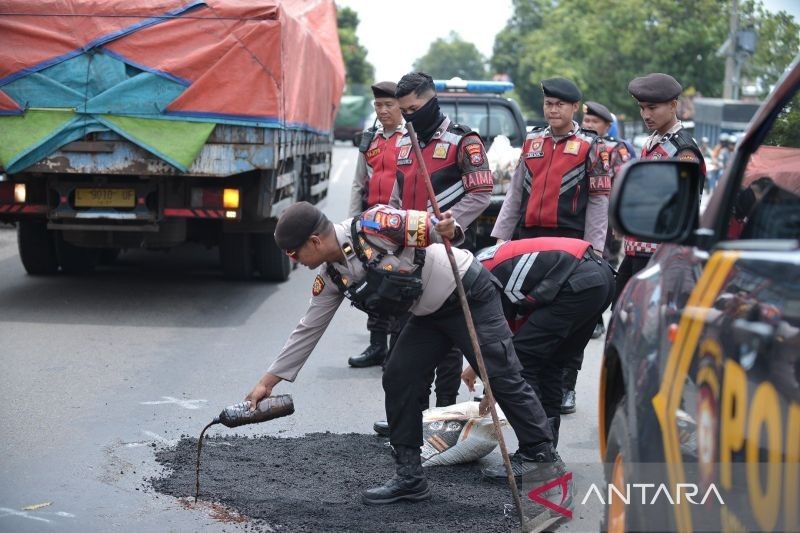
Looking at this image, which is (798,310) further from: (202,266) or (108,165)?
(202,266)

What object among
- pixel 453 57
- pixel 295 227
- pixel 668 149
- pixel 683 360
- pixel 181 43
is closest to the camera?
pixel 683 360

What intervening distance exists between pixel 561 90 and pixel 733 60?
840 inches

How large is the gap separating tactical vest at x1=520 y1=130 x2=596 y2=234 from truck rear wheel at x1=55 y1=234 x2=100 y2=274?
6491 millimetres

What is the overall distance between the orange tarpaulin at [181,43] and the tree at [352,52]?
7286 centimetres

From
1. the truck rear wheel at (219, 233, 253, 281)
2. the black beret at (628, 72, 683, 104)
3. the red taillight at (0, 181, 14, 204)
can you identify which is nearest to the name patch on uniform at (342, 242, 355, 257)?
the black beret at (628, 72, 683, 104)

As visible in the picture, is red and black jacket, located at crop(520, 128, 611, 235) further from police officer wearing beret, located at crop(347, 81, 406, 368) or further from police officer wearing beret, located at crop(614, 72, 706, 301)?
police officer wearing beret, located at crop(347, 81, 406, 368)

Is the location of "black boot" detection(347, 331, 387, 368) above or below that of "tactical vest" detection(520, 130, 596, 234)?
below

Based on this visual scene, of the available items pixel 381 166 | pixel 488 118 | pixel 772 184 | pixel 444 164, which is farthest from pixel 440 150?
pixel 488 118

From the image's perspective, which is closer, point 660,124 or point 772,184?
point 772,184

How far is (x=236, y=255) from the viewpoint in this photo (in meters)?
11.9

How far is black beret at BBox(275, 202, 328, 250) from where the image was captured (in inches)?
184

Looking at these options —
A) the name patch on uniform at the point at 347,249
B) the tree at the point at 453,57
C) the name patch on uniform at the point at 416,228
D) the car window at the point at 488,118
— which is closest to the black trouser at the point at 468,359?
the name patch on uniform at the point at 416,228

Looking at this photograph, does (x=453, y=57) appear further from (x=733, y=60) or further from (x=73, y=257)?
(x=73, y=257)

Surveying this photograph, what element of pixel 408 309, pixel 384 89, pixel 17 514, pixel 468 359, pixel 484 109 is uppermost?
pixel 384 89
